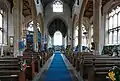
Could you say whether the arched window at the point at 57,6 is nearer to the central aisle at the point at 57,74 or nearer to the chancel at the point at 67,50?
the chancel at the point at 67,50

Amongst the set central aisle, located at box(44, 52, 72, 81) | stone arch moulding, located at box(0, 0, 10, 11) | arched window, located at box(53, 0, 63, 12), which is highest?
arched window, located at box(53, 0, 63, 12)

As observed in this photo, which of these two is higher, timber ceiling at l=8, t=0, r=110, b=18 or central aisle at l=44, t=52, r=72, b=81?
timber ceiling at l=8, t=0, r=110, b=18

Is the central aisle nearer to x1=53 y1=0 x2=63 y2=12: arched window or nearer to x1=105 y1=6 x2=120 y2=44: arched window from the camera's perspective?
x1=105 y1=6 x2=120 y2=44: arched window

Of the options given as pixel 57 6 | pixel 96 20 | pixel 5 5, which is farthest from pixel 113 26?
pixel 57 6

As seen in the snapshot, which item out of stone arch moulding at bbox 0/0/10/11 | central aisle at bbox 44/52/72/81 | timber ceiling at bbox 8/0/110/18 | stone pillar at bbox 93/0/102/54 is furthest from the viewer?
timber ceiling at bbox 8/0/110/18

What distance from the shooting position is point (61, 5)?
116 ft

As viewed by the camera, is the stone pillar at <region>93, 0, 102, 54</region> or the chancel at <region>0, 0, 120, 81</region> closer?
the chancel at <region>0, 0, 120, 81</region>

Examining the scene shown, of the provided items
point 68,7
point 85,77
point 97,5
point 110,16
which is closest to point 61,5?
point 68,7

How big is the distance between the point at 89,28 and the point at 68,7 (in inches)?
248

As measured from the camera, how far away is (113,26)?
69.4 ft

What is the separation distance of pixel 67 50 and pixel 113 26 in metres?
7.21

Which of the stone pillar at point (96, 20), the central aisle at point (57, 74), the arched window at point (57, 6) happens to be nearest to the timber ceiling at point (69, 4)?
the arched window at point (57, 6)

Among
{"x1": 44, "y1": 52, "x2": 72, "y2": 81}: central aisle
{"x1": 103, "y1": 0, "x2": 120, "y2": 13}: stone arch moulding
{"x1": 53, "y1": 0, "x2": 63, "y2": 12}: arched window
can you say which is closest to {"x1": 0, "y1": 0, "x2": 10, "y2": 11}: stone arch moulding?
{"x1": 103, "y1": 0, "x2": 120, "y2": 13}: stone arch moulding

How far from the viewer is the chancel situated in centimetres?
665
